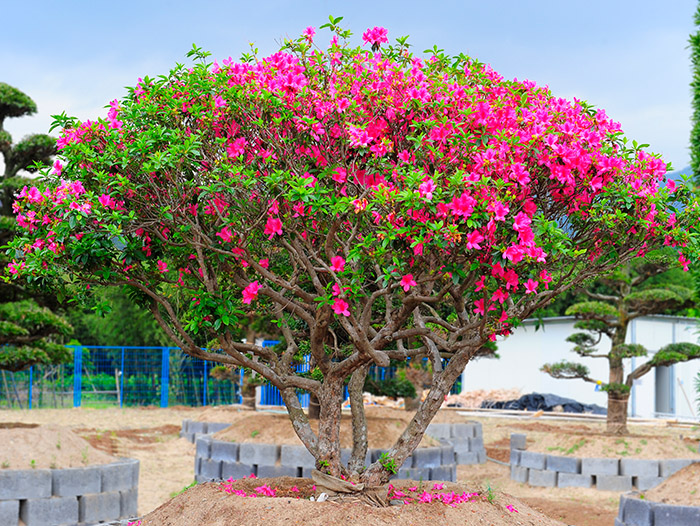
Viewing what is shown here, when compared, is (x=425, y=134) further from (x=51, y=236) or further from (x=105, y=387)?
(x=105, y=387)

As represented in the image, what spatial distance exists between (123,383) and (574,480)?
17.0m

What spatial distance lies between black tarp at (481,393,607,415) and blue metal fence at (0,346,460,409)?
5.60 meters

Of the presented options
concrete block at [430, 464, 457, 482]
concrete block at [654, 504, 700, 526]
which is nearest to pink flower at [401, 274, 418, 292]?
concrete block at [654, 504, 700, 526]

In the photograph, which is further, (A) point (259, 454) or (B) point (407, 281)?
(A) point (259, 454)

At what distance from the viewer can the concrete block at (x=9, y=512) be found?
25.6 feet

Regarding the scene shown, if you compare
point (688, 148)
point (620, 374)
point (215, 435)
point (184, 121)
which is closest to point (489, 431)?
point (620, 374)

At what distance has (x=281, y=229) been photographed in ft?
16.3

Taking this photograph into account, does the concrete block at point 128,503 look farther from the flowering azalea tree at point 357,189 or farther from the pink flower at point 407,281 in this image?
the pink flower at point 407,281

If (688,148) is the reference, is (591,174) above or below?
below

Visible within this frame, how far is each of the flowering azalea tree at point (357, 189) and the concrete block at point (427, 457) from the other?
4895 millimetres

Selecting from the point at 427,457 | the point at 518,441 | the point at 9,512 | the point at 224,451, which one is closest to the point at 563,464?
the point at 518,441

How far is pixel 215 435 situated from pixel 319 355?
614cm

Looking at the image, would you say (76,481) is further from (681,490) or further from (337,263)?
(681,490)

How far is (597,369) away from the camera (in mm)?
27266
